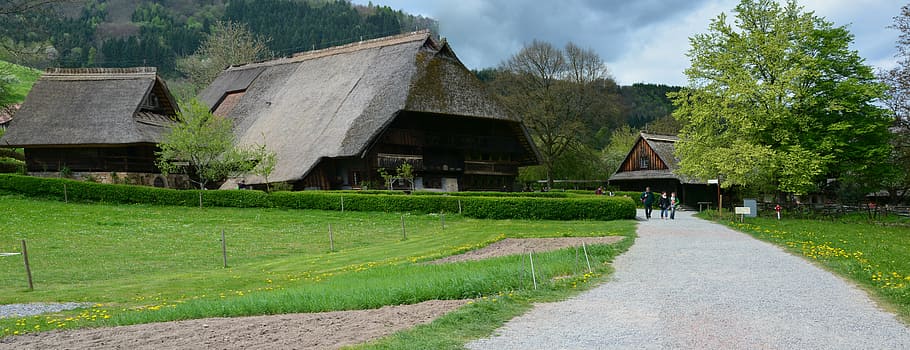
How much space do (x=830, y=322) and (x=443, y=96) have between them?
130 feet

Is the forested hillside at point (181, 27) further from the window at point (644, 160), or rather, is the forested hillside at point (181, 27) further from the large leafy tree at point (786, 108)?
the large leafy tree at point (786, 108)

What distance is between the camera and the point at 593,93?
2628 inches

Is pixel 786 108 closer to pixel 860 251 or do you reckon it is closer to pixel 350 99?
pixel 860 251

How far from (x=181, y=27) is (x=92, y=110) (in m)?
109

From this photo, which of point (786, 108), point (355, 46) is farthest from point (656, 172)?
point (355, 46)

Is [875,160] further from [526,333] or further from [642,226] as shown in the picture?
[526,333]

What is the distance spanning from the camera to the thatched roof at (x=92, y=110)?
144ft

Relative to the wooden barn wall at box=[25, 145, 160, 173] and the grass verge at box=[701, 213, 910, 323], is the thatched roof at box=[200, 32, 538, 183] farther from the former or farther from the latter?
the grass verge at box=[701, 213, 910, 323]

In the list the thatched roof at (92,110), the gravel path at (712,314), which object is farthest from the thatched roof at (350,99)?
the gravel path at (712,314)

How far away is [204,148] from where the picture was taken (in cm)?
4206

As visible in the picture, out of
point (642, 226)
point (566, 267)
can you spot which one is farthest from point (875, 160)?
point (566, 267)

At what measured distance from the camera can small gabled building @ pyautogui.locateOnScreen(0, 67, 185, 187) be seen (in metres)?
44.1

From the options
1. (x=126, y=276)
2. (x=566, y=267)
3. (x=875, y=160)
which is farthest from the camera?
(x=875, y=160)

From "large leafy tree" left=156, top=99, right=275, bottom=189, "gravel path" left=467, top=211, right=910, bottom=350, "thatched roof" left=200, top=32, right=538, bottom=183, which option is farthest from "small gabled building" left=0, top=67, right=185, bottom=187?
"gravel path" left=467, top=211, right=910, bottom=350
